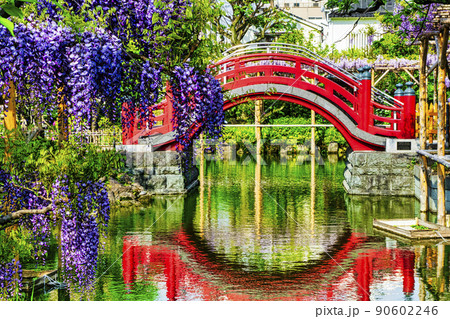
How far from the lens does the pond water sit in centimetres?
945

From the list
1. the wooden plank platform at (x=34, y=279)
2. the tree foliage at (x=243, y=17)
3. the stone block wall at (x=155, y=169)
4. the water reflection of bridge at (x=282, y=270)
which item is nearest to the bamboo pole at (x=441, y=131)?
the water reflection of bridge at (x=282, y=270)

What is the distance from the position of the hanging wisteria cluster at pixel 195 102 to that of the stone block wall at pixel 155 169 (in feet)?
40.8

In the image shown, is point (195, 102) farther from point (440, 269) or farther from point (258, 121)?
point (258, 121)

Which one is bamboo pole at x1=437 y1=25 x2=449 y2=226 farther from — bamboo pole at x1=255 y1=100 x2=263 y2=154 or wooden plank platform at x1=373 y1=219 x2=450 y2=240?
bamboo pole at x1=255 y1=100 x2=263 y2=154

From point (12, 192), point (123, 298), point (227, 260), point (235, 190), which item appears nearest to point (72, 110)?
point (12, 192)

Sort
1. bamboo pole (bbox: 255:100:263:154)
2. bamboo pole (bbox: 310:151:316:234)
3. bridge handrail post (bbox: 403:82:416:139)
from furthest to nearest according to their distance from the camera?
1. bamboo pole (bbox: 255:100:263:154)
2. bridge handrail post (bbox: 403:82:416:139)
3. bamboo pole (bbox: 310:151:316:234)

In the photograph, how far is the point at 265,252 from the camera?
1198 centimetres

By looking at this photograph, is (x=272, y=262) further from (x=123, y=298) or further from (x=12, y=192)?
(x=12, y=192)

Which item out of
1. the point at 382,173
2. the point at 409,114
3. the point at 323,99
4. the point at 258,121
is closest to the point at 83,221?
the point at 323,99

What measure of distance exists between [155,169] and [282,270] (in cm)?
989

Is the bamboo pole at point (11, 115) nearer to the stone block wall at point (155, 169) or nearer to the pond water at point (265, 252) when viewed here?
the pond water at point (265, 252)

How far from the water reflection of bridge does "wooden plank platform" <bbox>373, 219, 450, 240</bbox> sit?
645mm

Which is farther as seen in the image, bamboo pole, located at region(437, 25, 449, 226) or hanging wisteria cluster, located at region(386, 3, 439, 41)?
bamboo pole, located at region(437, 25, 449, 226)

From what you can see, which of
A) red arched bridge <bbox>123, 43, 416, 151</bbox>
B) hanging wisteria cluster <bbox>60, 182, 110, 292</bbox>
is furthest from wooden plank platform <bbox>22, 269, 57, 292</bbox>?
red arched bridge <bbox>123, 43, 416, 151</bbox>
